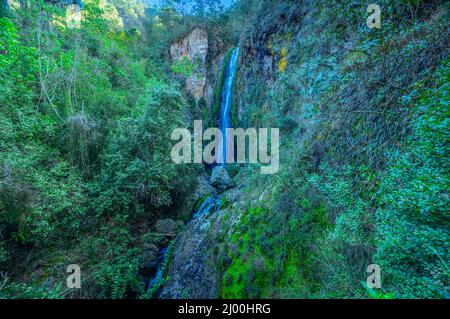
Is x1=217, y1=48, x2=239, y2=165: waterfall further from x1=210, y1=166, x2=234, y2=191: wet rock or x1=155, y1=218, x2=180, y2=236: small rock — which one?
x1=155, y1=218, x2=180, y2=236: small rock

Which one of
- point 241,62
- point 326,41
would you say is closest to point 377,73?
point 326,41

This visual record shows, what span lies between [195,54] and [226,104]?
27.6ft

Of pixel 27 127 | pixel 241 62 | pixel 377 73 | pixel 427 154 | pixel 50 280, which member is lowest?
pixel 50 280

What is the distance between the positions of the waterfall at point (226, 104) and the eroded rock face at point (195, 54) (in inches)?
143

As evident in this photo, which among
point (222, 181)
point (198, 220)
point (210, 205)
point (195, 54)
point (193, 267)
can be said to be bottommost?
point (193, 267)

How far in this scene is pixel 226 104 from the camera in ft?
51.5

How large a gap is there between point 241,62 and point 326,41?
8.91 metres

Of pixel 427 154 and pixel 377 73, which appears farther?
pixel 377 73

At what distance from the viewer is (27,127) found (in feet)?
20.0

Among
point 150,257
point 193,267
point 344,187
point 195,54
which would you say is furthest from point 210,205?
point 195,54

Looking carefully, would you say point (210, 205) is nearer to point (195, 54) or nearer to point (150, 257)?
point (150, 257)

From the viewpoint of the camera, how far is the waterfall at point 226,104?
49.5 feet
